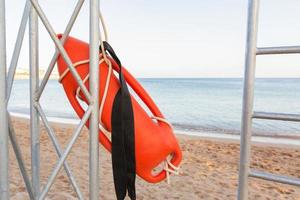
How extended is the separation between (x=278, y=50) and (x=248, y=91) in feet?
0.67

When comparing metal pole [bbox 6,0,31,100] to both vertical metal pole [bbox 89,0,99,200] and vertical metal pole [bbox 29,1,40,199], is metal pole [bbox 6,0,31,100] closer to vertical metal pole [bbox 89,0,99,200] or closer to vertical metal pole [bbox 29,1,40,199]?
vertical metal pole [bbox 29,1,40,199]

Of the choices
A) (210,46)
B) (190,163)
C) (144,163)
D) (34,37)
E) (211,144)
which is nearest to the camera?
(144,163)

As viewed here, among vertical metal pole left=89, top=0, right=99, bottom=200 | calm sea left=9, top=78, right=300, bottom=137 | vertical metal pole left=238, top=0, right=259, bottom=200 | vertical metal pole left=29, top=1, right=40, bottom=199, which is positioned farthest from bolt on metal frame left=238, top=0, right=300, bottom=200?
calm sea left=9, top=78, right=300, bottom=137

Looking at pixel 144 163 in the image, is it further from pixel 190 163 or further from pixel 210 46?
pixel 210 46

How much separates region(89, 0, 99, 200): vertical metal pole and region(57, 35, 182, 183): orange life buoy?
74 mm

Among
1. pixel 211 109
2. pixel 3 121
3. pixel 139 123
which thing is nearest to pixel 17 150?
pixel 3 121

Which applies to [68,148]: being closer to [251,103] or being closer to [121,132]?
[121,132]

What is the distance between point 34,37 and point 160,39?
33913mm

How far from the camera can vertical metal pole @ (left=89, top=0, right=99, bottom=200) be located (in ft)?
3.53

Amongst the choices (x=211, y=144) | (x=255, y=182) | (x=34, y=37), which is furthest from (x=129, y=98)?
(x=211, y=144)

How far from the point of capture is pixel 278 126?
9070 millimetres

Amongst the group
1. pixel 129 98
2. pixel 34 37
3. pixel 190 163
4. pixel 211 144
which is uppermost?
pixel 34 37

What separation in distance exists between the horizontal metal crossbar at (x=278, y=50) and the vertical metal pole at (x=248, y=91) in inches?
1.3

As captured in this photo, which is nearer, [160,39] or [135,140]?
[135,140]
